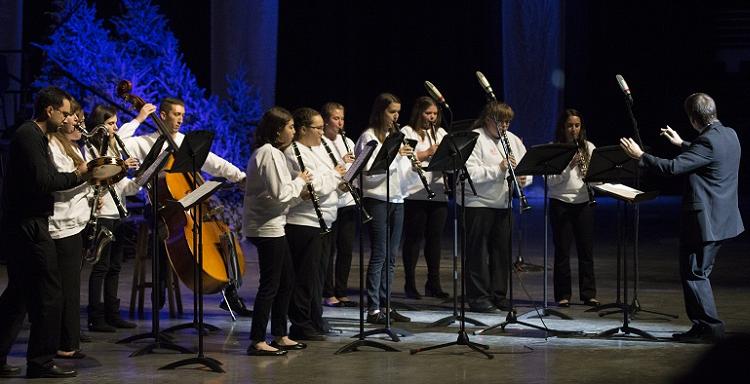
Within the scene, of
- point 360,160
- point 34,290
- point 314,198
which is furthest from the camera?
point 314,198

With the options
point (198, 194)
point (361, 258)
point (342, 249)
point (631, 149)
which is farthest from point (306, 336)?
point (631, 149)

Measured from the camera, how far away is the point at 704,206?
722cm

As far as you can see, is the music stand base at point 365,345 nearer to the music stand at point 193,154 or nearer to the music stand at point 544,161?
the music stand at point 544,161

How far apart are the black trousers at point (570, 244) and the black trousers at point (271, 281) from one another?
2.79 metres

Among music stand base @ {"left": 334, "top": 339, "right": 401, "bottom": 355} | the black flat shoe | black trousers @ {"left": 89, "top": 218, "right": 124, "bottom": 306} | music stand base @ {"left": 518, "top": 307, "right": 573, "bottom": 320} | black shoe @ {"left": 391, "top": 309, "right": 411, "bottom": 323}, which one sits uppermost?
black trousers @ {"left": 89, "top": 218, "right": 124, "bottom": 306}

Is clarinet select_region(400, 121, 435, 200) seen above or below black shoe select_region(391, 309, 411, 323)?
above

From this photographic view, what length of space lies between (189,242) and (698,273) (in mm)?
3373

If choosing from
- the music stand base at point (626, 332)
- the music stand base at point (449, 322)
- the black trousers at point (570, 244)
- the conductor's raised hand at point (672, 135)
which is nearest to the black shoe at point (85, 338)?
the music stand base at point (449, 322)

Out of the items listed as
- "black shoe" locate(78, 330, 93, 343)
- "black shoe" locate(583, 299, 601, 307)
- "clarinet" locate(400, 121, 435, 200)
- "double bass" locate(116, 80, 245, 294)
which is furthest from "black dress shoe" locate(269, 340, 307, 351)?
"black shoe" locate(583, 299, 601, 307)

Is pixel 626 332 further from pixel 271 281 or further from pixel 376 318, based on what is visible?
pixel 271 281

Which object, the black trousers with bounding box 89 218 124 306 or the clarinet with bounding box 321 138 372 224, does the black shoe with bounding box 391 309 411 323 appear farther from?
the black trousers with bounding box 89 218 124 306

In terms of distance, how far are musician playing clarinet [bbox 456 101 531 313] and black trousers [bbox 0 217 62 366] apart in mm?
3432

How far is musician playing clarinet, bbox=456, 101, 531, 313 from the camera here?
27.5 ft

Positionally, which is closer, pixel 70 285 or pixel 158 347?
pixel 70 285
